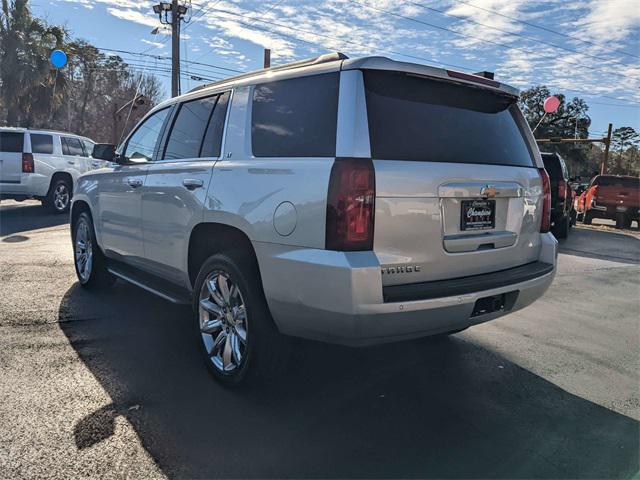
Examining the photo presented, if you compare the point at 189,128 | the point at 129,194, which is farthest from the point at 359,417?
the point at 129,194

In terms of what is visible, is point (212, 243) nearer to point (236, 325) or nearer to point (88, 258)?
point (236, 325)

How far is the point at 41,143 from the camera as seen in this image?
12.7 m

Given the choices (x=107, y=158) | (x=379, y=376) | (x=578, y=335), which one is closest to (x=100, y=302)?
(x=107, y=158)

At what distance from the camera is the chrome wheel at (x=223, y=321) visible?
335 cm

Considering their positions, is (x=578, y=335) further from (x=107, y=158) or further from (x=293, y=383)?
(x=107, y=158)

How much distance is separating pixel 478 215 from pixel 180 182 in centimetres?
213

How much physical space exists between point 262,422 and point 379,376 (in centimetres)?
102

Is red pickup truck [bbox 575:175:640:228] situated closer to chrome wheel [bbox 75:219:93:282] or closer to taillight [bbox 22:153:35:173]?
chrome wheel [bbox 75:219:93:282]

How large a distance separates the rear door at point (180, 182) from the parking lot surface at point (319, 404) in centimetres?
76

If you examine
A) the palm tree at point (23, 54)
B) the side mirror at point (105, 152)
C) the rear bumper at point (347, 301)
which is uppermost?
the palm tree at point (23, 54)

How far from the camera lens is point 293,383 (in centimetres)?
350

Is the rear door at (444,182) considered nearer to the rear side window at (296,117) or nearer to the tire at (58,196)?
the rear side window at (296,117)

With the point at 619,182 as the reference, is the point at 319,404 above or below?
below

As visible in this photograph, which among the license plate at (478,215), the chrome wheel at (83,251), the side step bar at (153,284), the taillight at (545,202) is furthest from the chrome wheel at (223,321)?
the chrome wheel at (83,251)
